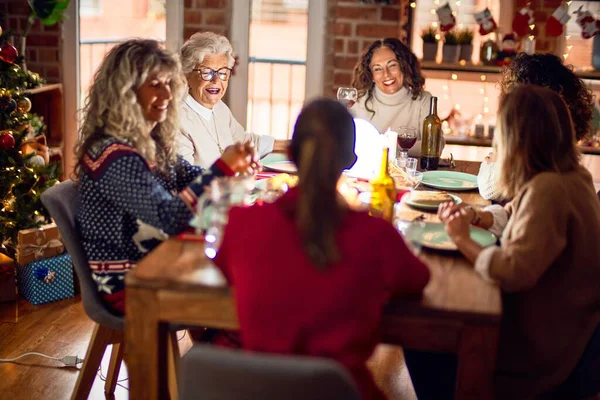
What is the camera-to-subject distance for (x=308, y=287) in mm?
1351

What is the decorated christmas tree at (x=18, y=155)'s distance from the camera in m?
3.23

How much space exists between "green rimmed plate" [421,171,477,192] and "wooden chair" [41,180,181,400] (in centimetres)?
105

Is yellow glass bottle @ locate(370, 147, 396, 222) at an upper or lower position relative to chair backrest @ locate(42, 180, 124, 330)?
upper

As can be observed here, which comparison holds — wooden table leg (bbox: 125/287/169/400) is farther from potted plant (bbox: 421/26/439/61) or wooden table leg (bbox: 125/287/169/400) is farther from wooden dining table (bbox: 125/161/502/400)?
potted plant (bbox: 421/26/439/61)

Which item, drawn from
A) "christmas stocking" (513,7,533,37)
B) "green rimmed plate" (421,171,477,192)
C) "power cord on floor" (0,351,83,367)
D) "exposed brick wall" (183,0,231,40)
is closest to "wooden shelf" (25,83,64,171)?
"exposed brick wall" (183,0,231,40)

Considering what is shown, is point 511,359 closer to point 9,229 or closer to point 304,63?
point 9,229

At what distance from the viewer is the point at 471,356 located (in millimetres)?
1561

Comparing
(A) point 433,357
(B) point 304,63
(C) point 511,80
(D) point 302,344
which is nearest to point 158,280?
(D) point 302,344

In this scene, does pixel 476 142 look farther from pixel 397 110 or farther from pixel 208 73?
pixel 208 73

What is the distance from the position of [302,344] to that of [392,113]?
7.63 ft

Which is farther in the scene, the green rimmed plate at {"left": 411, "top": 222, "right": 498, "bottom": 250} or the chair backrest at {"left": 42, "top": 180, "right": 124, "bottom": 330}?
the chair backrest at {"left": 42, "top": 180, "right": 124, "bottom": 330}

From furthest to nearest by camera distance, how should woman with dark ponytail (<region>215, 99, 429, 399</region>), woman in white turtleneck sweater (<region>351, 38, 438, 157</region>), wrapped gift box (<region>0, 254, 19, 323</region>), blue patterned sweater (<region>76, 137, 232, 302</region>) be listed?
woman in white turtleneck sweater (<region>351, 38, 438, 157</region>)
wrapped gift box (<region>0, 254, 19, 323</region>)
blue patterned sweater (<region>76, 137, 232, 302</region>)
woman with dark ponytail (<region>215, 99, 429, 399</region>)

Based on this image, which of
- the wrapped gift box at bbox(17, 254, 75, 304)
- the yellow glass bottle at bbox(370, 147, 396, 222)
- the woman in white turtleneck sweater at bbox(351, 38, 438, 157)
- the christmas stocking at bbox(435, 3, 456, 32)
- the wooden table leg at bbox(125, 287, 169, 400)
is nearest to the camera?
the wooden table leg at bbox(125, 287, 169, 400)

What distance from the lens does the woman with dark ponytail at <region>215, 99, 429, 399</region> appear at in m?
1.35
